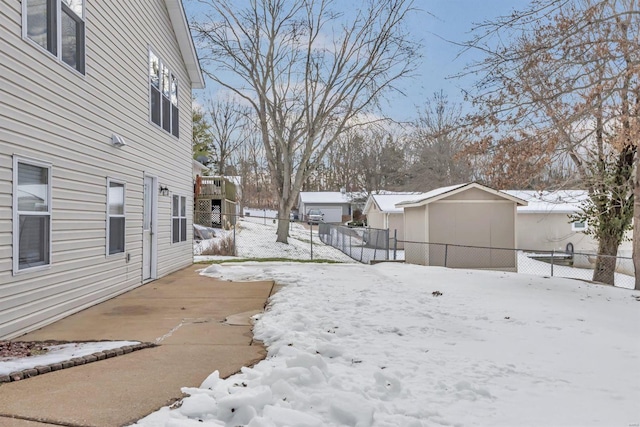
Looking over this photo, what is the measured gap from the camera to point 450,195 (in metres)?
15.4

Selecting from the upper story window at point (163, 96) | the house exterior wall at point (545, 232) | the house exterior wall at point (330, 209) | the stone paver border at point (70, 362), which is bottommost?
the stone paver border at point (70, 362)

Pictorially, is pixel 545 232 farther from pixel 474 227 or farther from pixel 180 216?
pixel 180 216

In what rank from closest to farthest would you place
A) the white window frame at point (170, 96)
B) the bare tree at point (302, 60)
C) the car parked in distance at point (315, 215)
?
the white window frame at point (170, 96), the bare tree at point (302, 60), the car parked in distance at point (315, 215)

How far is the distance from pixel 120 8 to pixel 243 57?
43.4ft

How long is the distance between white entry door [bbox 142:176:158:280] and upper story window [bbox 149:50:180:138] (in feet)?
4.50

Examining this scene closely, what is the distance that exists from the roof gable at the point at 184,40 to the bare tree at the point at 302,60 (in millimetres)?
8026

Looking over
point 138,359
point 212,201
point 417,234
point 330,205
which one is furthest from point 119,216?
point 330,205

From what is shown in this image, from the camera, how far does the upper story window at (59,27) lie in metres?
4.54

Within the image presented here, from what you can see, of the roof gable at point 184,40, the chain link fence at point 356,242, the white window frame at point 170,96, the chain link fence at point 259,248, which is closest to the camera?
the white window frame at point 170,96

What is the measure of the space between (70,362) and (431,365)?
3.01m

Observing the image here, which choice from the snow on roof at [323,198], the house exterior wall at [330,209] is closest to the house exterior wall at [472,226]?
the snow on roof at [323,198]

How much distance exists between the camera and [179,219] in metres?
10.1

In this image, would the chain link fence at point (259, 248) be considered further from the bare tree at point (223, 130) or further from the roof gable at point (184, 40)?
the bare tree at point (223, 130)

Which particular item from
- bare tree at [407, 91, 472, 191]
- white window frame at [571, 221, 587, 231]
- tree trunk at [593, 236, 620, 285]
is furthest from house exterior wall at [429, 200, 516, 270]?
bare tree at [407, 91, 472, 191]
